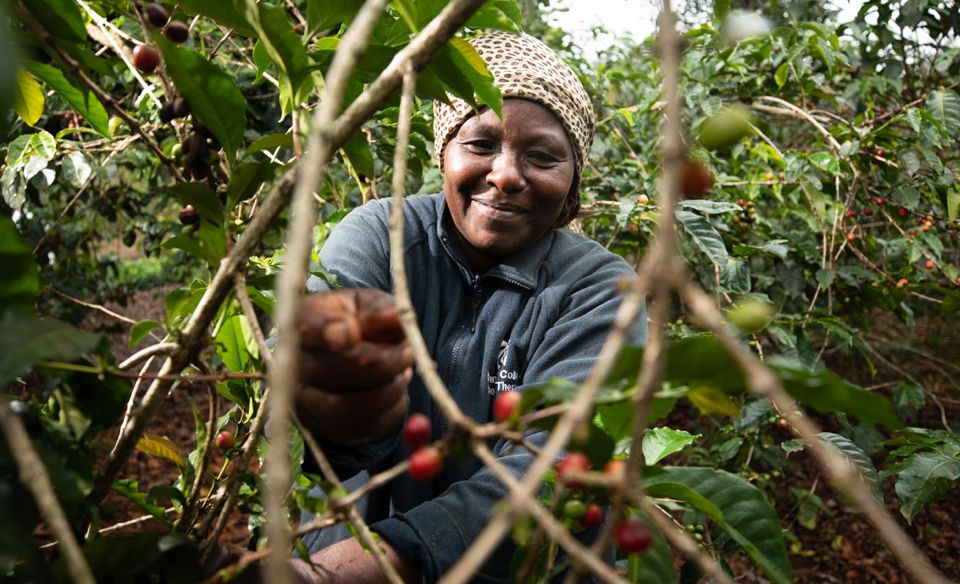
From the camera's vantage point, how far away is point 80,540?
835mm

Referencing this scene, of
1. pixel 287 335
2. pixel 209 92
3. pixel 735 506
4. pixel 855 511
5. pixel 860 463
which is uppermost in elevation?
pixel 209 92

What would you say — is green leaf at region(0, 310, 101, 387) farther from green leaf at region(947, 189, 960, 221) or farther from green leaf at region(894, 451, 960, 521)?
green leaf at region(947, 189, 960, 221)

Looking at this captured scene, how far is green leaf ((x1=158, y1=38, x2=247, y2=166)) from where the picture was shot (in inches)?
35.9

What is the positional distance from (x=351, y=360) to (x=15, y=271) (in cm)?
37

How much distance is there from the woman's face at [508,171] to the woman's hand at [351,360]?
39.3 inches

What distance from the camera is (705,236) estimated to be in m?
2.25

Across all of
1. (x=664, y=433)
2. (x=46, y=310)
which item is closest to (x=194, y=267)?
(x=46, y=310)

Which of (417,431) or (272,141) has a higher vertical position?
(272,141)

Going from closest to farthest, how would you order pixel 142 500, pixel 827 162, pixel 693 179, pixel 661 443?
1. pixel 693 179
2. pixel 142 500
3. pixel 661 443
4. pixel 827 162

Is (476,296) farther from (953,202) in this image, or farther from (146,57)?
(953,202)

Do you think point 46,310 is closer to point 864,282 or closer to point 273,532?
point 864,282

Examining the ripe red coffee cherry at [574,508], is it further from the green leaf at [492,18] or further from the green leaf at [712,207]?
the green leaf at [712,207]

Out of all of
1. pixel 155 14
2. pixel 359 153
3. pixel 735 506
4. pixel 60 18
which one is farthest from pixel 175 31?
pixel 735 506

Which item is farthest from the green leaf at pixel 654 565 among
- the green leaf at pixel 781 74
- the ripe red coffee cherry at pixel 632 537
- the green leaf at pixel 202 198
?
the green leaf at pixel 781 74
